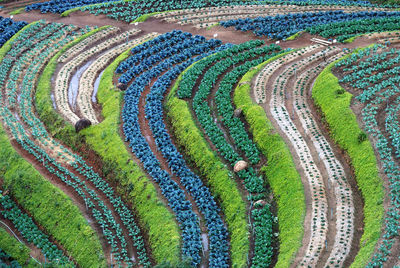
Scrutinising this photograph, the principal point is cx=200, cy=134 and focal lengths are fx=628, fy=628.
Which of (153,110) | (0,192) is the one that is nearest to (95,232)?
(0,192)

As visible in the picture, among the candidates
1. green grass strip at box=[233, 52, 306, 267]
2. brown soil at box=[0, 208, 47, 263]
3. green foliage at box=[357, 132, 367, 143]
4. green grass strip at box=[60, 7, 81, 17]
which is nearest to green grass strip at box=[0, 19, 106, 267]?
brown soil at box=[0, 208, 47, 263]

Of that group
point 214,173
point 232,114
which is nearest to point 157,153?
point 214,173

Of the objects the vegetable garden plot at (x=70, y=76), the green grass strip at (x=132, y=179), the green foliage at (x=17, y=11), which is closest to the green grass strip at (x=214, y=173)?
the green grass strip at (x=132, y=179)

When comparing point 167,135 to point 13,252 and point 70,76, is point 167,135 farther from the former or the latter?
point 70,76

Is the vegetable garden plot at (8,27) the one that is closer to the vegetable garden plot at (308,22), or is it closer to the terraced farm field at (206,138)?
the terraced farm field at (206,138)

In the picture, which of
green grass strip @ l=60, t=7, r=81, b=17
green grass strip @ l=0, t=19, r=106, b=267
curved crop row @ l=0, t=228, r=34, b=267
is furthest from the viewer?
green grass strip @ l=60, t=7, r=81, b=17

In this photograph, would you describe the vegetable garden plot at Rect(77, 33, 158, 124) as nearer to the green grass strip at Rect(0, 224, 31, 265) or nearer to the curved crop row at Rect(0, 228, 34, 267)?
the green grass strip at Rect(0, 224, 31, 265)

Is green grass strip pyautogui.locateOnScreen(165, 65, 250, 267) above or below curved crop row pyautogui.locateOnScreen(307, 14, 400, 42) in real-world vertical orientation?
below
